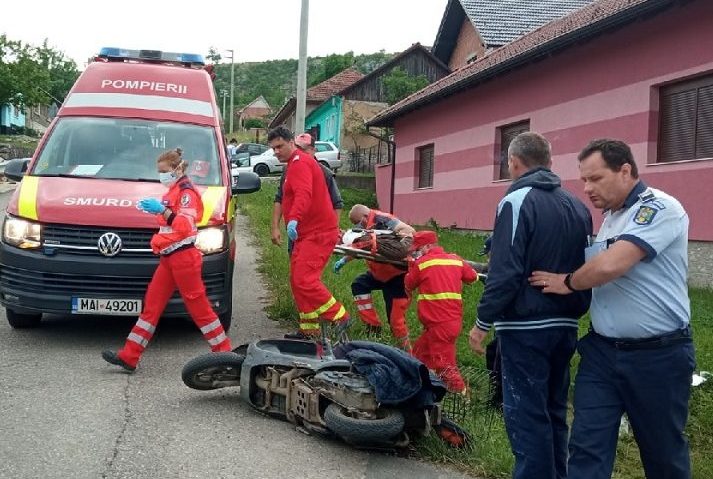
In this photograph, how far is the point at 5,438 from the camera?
4207 millimetres

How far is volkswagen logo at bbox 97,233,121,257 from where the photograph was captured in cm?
605

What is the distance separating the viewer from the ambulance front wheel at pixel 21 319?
6.73m

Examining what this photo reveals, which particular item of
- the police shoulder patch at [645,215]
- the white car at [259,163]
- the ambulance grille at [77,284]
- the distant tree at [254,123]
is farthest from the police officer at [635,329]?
the distant tree at [254,123]

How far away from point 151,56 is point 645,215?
22.7ft

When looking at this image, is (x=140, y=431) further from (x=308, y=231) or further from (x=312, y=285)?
(x=308, y=231)

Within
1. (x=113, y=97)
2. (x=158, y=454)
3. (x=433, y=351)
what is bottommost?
(x=158, y=454)

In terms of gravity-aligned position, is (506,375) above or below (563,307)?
below

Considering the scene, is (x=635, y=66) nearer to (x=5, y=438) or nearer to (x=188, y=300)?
(x=188, y=300)

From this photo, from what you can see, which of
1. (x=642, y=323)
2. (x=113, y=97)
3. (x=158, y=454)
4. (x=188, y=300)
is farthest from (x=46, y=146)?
(x=642, y=323)

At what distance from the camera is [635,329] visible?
3.16m

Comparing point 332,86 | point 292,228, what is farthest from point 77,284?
point 332,86

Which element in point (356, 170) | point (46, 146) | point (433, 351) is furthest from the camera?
point (356, 170)

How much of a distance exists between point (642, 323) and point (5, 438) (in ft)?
11.3

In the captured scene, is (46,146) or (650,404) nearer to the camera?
(650,404)
